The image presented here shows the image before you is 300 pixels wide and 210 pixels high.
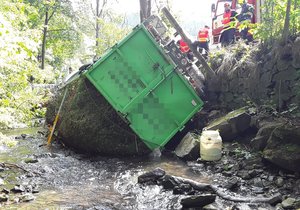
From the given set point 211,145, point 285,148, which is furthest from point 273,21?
point 285,148

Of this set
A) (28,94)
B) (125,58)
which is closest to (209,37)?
(125,58)

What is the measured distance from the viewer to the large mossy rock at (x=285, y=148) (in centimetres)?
458

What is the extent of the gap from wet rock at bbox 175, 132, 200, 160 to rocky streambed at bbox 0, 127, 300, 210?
0.15m

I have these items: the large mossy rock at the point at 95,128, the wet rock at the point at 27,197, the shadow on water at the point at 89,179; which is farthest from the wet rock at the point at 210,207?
the large mossy rock at the point at 95,128

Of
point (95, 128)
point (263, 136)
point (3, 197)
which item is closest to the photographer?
point (3, 197)

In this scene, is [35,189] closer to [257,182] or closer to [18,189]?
[18,189]

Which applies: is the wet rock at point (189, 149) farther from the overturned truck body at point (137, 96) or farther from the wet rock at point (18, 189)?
the wet rock at point (18, 189)

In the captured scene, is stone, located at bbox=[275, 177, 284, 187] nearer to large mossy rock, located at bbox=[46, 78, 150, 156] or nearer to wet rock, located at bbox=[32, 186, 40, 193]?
large mossy rock, located at bbox=[46, 78, 150, 156]

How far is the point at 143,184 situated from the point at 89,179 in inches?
40.9

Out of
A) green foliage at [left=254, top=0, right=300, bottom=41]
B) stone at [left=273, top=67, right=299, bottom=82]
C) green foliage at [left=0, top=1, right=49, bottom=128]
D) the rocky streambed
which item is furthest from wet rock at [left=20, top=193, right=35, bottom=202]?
green foliage at [left=254, top=0, right=300, bottom=41]

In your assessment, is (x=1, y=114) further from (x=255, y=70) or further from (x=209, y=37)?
(x=209, y=37)

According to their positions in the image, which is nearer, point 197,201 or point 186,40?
point 197,201

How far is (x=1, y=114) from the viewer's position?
4996mm

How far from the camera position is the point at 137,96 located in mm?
6406
